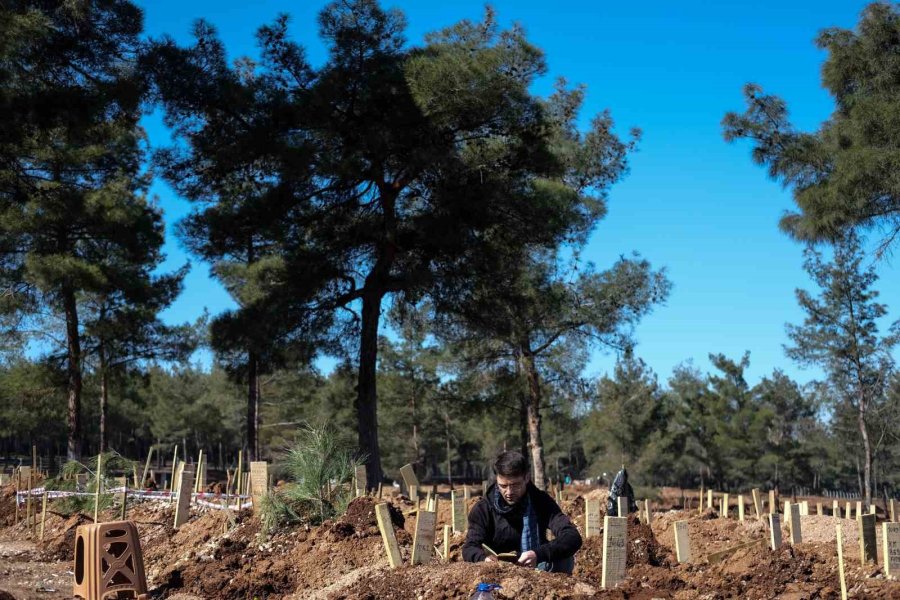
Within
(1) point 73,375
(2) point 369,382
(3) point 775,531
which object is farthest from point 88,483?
(3) point 775,531

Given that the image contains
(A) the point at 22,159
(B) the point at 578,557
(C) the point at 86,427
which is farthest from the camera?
(C) the point at 86,427

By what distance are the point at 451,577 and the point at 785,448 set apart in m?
43.4

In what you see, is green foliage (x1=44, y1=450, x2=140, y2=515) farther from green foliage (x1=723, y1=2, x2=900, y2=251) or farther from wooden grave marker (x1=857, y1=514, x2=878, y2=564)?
green foliage (x1=723, y1=2, x2=900, y2=251)

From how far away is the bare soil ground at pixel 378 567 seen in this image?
5.71m

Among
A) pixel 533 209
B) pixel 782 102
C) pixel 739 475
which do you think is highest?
pixel 782 102

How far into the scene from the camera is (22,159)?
64.6 feet

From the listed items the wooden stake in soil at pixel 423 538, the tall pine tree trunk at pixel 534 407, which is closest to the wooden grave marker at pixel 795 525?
the wooden stake in soil at pixel 423 538

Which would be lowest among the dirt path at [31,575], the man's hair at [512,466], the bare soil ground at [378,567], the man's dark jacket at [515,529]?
the dirt path at [31,575]

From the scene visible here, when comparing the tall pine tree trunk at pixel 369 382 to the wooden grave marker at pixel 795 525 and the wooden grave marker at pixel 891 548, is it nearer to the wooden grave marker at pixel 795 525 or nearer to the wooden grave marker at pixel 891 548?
the wooden grave marker at pixel 795 525

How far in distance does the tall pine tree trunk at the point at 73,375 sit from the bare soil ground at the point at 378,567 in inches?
352

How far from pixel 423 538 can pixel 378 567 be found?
898mm

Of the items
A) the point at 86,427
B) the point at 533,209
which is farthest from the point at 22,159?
the point at 86,427

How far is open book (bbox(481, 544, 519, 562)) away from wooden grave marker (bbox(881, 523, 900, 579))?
9.02 ft

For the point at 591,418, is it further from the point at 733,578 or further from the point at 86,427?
the point at 733,578
